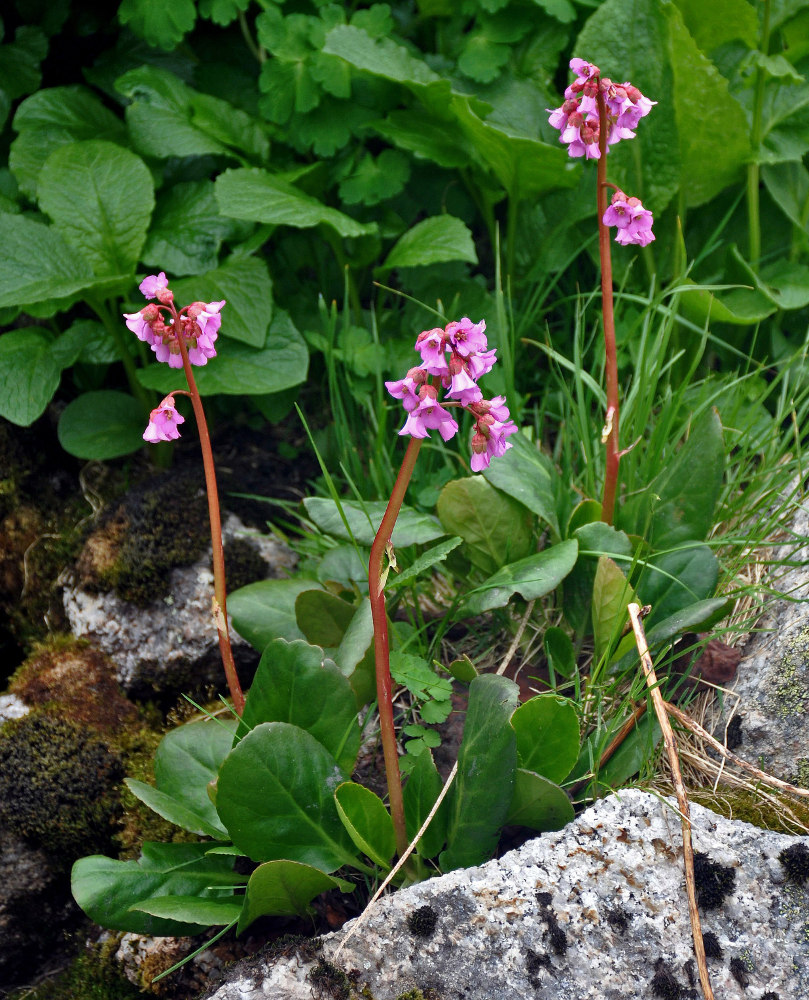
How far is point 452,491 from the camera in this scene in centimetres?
196

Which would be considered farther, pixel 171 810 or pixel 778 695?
pixel 778 695

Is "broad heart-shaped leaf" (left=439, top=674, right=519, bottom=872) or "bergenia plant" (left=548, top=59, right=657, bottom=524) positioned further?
"bergenia plant" (left=548, top=59, right=657, bottom=524)

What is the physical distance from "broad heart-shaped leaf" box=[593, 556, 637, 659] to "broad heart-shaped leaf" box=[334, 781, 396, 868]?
55 cm

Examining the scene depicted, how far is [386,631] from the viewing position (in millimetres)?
1427

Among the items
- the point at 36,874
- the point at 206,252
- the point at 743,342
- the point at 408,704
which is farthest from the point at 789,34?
the point at 36,874

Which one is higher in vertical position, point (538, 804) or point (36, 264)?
point (36, 264)

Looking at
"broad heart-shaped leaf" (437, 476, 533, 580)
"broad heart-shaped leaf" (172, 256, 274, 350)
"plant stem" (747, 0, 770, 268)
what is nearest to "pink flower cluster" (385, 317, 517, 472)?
"broad heart-shaped leaf" (437, 476, 533, 580)

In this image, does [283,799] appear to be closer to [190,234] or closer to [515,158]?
[190,234]

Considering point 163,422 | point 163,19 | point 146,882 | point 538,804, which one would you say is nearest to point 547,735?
point 538,804

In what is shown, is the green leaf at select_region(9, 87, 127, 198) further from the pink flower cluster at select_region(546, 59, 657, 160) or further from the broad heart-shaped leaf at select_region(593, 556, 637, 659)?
the broad heart-shaped leaf at select_region(593, 556, 637, 659)

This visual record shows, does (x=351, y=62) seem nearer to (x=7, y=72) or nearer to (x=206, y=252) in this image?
(x=206, y=252)

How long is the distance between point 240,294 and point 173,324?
37.3 inches

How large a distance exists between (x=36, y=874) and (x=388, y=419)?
1601mm

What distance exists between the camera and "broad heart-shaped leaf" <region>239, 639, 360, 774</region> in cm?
159
